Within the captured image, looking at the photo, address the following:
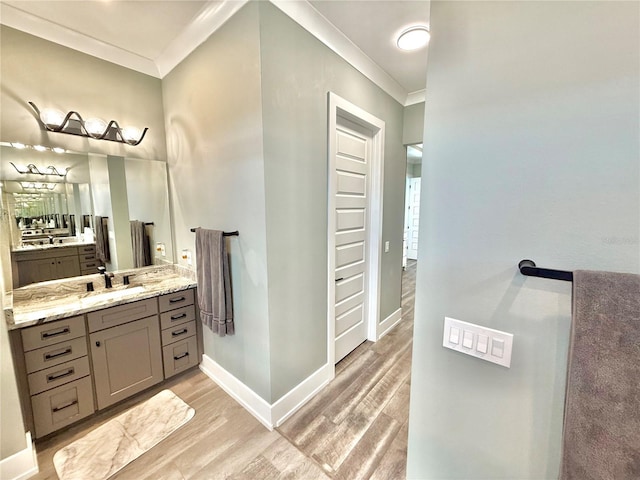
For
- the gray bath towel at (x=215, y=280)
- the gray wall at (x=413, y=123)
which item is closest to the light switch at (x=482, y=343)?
the gray bath towel at (x=215, y=280)

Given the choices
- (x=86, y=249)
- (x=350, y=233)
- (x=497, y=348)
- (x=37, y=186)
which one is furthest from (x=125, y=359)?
(x=497, y=348)

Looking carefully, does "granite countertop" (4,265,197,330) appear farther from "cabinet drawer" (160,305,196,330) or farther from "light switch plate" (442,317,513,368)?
"light switch plate" (442,317,513,368)

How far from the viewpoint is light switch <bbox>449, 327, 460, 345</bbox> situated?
0.93 metres

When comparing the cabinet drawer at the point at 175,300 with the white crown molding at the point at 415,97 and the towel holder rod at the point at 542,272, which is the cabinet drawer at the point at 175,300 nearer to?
the towel holder rod at the point at 542,272

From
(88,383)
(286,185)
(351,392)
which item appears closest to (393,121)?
(286,185)

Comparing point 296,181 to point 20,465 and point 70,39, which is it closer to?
point 70,39

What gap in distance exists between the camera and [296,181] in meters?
1.79

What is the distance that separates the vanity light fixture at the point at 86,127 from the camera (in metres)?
1.86

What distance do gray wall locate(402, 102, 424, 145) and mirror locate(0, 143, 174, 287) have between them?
2646mm

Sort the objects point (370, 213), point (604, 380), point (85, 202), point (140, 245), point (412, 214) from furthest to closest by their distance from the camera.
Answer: point (412, 214) < point (370, 213) < point (140, 245) < point (85, 202) < point (604, 380)

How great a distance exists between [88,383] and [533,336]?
2.60 m

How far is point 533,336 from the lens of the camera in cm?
80

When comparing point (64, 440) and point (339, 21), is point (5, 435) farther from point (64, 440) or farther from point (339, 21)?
point (339, 21)

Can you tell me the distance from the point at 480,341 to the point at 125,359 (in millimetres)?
2385
